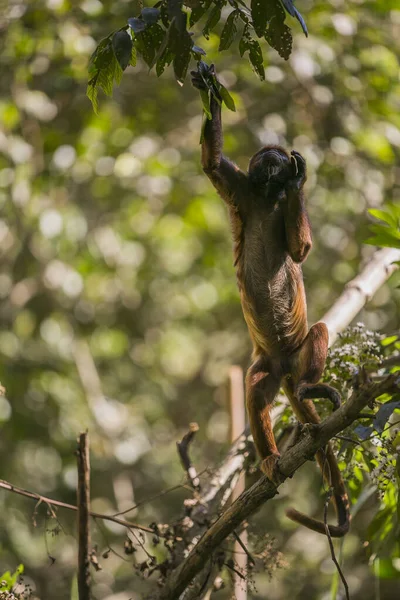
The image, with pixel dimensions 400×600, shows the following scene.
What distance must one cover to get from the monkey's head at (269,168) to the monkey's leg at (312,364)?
4.08 ft

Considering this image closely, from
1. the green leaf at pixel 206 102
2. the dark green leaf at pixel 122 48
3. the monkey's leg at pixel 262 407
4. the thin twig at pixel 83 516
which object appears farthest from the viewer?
the monkey's leg at pixel 262 407

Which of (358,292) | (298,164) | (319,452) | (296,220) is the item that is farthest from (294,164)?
(319,452)

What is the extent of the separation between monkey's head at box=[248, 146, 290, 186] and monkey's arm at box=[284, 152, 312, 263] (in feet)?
0.79

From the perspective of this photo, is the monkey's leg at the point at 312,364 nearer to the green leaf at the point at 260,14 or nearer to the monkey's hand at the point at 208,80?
Result: the monkey's hand at the point at 208,80

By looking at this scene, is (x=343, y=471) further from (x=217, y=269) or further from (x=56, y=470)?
(x=217, y=269)

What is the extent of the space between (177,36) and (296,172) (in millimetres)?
Answer: 2488

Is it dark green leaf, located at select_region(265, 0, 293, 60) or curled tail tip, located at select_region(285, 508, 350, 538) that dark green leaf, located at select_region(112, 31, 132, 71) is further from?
curled tail tip, located at select_region(285, 508, 350, 538)

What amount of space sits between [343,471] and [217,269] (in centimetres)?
1100

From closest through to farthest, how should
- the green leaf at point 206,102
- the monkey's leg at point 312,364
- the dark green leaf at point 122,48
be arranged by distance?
the dark green leaf at point 122,48 < the green leaf at point 206,102 < the monkey's leg at point 312,364

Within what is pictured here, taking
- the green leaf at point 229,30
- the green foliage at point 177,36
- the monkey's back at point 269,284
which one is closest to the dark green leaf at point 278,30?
the green foliage at point 177,36

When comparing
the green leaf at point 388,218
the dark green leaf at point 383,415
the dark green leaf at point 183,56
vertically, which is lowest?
the dark green leaf at point 383,415

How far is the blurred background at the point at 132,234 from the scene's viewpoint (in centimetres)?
1071

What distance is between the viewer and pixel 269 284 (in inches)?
243

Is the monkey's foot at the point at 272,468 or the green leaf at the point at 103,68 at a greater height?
the green leaf at the point at 103,68
